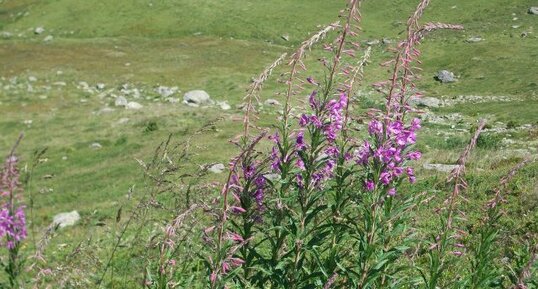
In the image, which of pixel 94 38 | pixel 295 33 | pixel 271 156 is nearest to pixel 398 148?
pixel 271 156

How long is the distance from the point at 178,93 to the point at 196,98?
368 cm

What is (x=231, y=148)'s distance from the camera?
2539 cm

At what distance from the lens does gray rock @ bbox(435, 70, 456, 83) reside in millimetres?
43438

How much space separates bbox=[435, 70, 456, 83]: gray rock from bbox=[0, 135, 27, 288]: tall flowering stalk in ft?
136

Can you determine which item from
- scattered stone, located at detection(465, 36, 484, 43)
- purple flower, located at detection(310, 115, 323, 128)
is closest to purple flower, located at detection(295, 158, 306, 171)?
purple flower, located at detection(310, 115, 323, 128)

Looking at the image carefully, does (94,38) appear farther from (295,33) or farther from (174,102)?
(174,102)

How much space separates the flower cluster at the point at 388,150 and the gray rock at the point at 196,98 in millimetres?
35643

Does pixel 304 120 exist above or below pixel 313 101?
below

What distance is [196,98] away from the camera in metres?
41.2

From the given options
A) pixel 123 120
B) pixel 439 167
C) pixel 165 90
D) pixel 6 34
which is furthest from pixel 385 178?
pixel 6 34

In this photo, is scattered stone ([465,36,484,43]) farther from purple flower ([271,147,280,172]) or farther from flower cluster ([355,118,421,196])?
purple flower ([271,147,280,172])

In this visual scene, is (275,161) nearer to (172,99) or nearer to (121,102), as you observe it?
(121,102)

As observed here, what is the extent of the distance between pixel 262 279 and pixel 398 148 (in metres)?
1.86

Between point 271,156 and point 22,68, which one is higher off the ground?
point 271,156
